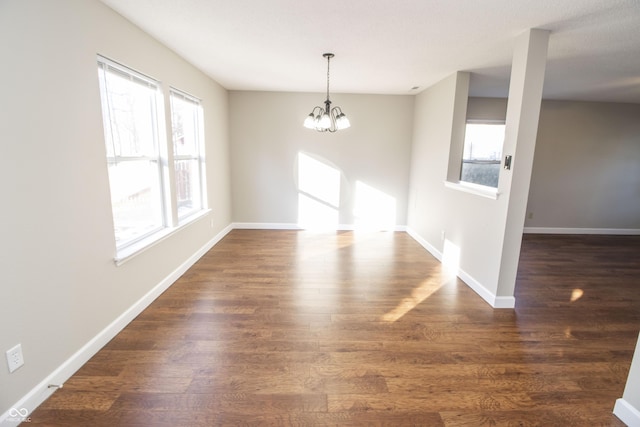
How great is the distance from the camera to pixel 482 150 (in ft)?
16.8

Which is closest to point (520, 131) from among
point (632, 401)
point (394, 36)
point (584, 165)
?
point (394, 36)

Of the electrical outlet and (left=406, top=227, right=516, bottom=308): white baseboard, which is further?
(left=406, top=227, right=516, bottom=308): white baseboard

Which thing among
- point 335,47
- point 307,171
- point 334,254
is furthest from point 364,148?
point 335,47

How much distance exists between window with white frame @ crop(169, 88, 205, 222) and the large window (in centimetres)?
1

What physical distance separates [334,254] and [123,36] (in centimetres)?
322

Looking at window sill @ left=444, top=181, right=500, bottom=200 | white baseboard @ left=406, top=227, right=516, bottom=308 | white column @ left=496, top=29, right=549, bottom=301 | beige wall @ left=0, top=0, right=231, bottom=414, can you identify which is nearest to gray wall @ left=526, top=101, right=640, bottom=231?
window sill @ left=444, top=181, right=500, bottom=200

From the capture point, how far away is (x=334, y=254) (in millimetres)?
4180

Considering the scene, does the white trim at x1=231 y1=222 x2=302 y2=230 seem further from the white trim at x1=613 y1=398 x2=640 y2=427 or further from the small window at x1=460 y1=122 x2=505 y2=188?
the white trim at x1=613 y1=398 x2=640 y2=427

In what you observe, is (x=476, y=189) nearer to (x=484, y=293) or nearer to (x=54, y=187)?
(x=484, y=293)

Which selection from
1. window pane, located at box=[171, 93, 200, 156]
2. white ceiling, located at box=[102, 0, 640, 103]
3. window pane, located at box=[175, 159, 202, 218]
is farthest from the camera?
window pane, located at box=[175, 159, 202, 218]

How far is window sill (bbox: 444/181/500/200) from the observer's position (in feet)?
9.32

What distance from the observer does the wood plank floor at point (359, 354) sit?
1.62 metres

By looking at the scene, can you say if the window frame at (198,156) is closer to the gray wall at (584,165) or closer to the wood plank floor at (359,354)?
the wood plank floor at (359,354)
